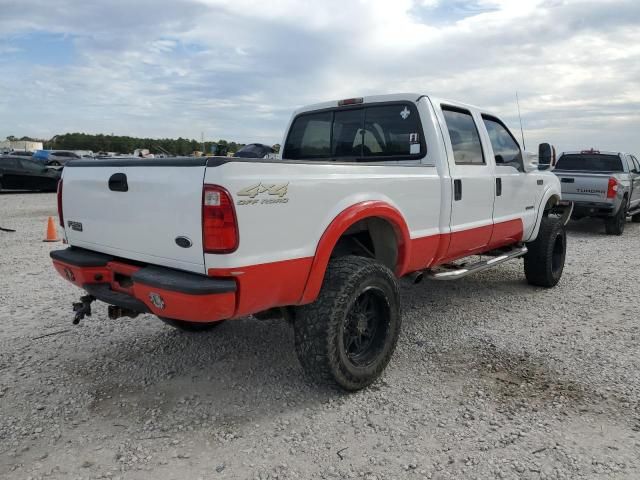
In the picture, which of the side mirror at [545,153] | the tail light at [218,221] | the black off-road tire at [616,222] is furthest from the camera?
the black off-road tire at [616,222]

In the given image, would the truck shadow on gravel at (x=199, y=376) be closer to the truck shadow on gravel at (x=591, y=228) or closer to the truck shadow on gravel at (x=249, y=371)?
the truck shadow on gravel at (x=249, y=371)

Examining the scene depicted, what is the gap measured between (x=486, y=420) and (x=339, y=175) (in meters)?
1.69

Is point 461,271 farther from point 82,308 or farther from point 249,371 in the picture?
point 82,308

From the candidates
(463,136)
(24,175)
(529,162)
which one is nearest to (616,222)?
(529,162)

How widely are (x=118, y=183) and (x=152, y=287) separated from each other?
73cm

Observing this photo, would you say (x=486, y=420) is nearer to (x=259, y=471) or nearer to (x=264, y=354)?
(x=259, y=471)

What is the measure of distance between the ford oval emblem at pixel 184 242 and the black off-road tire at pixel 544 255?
4.55 metres

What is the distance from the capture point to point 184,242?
8.80 feet

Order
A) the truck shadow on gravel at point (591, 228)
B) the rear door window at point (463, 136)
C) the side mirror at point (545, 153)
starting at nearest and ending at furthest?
1. the rear door window at point (463, 136)
2. the side mirror at point (545, 153)
3. the truck shadow on gravel at point (591, 228)

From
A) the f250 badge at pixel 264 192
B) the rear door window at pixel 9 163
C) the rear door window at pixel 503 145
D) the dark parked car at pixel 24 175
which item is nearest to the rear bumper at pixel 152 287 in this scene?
the f250 badge at pixel 264 192

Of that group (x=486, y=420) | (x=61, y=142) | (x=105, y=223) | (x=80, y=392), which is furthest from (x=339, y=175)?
(x=61, y=142)

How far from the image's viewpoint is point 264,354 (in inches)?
158

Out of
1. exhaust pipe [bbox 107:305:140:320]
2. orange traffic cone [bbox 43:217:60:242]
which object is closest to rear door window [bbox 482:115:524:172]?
exhaust pipe [bbox 107:305:140:320]

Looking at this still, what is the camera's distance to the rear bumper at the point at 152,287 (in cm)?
259
